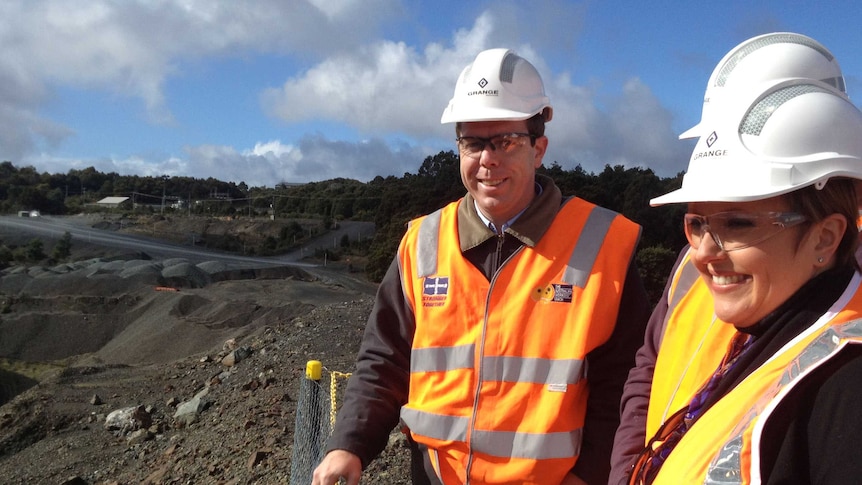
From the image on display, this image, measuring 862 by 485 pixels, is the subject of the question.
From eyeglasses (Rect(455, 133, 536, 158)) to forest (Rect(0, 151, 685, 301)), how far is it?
0.90 m

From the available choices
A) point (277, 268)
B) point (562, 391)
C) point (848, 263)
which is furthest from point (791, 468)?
point (277, 268)

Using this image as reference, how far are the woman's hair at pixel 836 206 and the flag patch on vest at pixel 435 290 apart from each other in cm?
131

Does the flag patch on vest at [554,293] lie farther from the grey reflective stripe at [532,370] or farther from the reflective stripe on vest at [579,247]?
the grey reflective stripe at [532,370]

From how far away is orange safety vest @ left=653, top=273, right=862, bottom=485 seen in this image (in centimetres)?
124

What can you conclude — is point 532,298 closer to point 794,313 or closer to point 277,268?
point 794,313

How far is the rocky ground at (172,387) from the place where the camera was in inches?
350

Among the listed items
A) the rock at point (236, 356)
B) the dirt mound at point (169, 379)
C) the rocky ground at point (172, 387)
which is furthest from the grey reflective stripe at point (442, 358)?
the rock at point (236, 356)

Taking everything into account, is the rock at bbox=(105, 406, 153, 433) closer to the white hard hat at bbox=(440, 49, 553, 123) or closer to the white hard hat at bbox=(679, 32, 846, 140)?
the white hard hat at bbox=(440, 49, 553, 123)

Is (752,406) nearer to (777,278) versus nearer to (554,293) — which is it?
(777,278)

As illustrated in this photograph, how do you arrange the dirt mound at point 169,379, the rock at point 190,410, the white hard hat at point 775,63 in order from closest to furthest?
the white hard hat at point 775,63 < the dirt mound at point 169,379 < the rock at point 190,410

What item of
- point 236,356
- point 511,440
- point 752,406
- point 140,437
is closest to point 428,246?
point 511,440

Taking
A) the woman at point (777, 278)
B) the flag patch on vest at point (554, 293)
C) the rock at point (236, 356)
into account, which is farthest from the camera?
the rock at point (236, 356)

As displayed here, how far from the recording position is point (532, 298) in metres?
2.47

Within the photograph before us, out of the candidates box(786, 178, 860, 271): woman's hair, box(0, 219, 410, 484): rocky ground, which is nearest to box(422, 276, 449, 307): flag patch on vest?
box(786, 178, 860, 271): woman's hair
